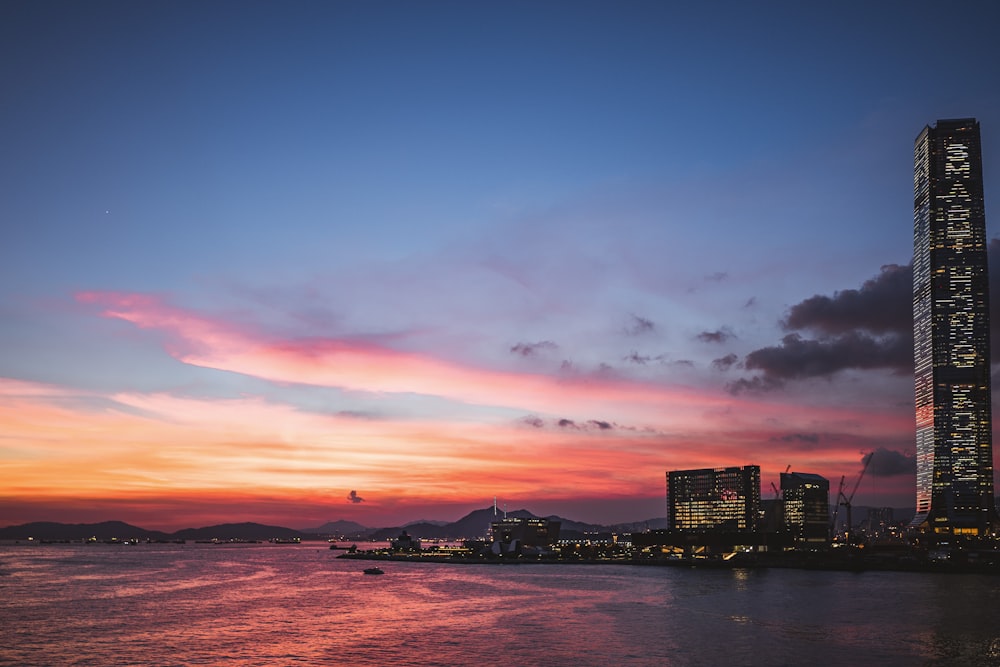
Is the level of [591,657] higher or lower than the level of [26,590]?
higher

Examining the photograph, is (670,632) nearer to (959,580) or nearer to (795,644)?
(795,644)

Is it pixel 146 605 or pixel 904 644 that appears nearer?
pixel 904 644

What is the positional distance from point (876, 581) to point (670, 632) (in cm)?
10076

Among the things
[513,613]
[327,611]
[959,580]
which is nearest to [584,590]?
[513,613]

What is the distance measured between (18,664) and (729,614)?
6686cm

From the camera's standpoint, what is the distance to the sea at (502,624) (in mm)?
62219

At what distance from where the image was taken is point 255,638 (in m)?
72.6

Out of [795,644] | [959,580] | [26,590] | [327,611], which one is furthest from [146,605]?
[959,580]

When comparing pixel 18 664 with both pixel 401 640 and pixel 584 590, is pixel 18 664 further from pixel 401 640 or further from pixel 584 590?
pixel 584 590

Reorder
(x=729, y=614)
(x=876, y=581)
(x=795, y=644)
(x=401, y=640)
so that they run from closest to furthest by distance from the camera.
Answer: (x=795, y=644), (x=401, y=640), (x=729, y=614), (x=876, y=581)

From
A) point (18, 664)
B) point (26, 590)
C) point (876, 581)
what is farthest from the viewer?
point (876, 581)

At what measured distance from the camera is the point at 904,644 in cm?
6825

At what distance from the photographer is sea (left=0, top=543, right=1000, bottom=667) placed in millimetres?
62219

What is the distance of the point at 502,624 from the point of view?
8231cm
